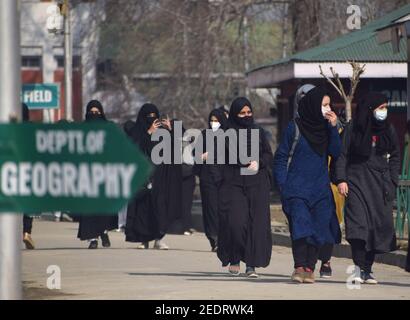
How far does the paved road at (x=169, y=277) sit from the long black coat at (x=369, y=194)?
1.42ft

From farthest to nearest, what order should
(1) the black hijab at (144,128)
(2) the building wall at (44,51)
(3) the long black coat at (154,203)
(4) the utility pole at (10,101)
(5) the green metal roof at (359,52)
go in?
(2) the building wall at (44,51) < (5) the green metal roof at (359,52) < (1) the black hijab at (144,128) < (3) the long black coat at (154,203) < (4) the utility pole at (10,101)

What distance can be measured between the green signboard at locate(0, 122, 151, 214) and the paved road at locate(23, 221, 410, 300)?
5534mm

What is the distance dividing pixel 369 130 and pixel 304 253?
48.0 inches

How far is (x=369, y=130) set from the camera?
47.5ft

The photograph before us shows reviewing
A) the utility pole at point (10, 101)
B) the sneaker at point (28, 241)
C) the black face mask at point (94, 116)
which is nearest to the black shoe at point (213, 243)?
the black face mask at point (94, 116)

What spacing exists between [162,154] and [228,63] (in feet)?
53.7

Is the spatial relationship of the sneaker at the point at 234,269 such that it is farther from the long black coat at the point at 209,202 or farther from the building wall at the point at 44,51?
the building wall at the point at 44,51

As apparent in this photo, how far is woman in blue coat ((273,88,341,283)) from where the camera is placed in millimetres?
14352

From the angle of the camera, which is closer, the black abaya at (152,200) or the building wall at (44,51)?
the black abaya at (152,200)

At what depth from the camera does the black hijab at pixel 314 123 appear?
565 inches

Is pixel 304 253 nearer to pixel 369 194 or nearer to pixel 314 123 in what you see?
pixel 369 194

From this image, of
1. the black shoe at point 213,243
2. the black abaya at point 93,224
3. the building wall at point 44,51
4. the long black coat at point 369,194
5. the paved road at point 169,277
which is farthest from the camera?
the building wall at point 44,51

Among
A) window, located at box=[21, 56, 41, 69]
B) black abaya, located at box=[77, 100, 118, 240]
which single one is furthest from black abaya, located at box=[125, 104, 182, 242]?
window, located at box=[21, 56, 41, 69]

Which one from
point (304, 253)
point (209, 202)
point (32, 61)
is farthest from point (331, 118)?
point (32, 61)
